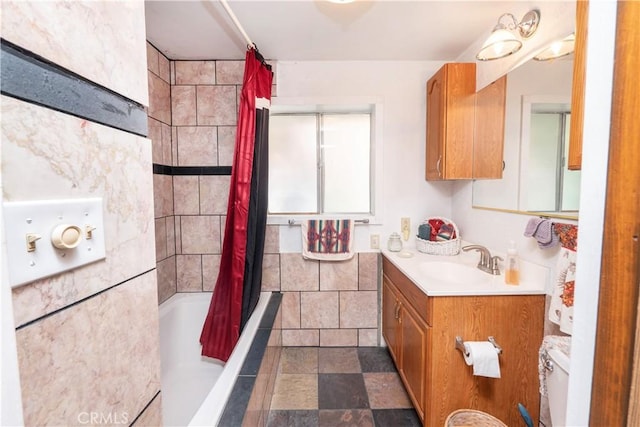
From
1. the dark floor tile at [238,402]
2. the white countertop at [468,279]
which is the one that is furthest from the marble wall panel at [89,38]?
the white countertop at [468,279]

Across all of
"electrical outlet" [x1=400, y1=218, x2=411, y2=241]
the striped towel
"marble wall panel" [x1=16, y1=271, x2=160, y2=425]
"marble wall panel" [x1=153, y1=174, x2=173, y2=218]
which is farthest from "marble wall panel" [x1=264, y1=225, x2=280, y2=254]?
"marble wall panel" [x1=16, y1=271, x2=160, y2=425]

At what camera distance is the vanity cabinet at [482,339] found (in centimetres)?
129

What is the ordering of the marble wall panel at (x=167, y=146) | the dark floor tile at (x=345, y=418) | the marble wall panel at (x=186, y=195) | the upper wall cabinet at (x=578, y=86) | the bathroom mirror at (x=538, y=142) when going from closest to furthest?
1. the upper wall cabinet at (x=578, y=86)
2. the bathroom mirror at (x=538, y=142)
3. the dark floor tile at (x=345, y=418)
4. the marble wall panel at (x=167, y=146)
5. the marble wall panel at (x=186, y=195)

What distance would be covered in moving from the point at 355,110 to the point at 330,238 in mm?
1076

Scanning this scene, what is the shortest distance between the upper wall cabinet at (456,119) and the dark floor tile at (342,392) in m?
1.50

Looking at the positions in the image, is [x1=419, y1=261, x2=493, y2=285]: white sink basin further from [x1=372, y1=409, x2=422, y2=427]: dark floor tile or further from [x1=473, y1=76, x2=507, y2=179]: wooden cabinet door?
[x1=372, y1=409, x2=422, y2=427]: dark floor tile

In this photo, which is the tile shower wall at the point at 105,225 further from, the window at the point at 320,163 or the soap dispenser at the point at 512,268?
the window at the point at 320,163

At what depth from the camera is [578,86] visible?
0.85 m

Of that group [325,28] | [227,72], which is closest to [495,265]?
[325,28]

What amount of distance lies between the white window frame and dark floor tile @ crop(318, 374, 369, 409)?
1.11 meters

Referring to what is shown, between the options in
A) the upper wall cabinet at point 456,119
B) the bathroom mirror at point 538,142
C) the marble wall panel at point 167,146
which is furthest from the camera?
the marble wall panel at point 167,146

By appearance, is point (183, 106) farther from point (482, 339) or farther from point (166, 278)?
point (482, 339)

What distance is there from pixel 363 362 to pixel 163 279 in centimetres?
161

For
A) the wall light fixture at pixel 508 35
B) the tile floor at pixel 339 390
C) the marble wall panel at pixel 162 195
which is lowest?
the tile floor at pixel 339 390
